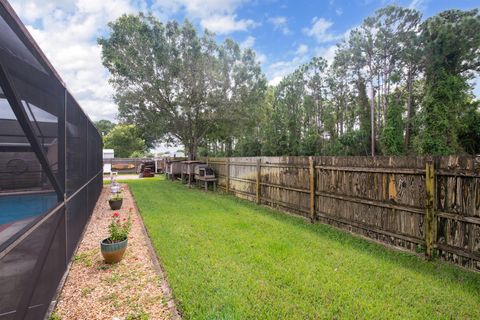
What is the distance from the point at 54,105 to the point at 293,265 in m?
3.62

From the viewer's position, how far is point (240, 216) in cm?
631

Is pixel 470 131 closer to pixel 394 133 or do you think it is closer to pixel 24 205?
pixel 394 133

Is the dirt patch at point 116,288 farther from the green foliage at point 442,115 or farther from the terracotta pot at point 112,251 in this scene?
the green foliage at point 442,115

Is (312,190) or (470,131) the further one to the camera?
(470,131)

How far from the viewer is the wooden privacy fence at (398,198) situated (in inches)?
126

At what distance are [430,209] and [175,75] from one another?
13.6 metres

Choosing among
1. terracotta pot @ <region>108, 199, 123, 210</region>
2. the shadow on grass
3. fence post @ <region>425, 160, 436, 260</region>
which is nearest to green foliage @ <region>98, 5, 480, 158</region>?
terracotta pot @ <region>108, 199, 123, 210</region>

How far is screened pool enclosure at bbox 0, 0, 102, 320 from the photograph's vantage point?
1527 mm

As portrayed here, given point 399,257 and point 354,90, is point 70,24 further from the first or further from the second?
point 354,90

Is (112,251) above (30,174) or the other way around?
the other way around

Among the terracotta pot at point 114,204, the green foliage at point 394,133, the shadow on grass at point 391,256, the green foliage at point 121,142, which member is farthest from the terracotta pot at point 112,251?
Result: the green foliage at point 121,142

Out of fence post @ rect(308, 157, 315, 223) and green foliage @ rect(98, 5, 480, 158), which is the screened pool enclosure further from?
green foliage @ rect(98, 5, 480, 158)

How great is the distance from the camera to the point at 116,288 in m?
2.90

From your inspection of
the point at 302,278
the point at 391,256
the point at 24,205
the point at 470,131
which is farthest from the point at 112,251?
the point at 470,131
